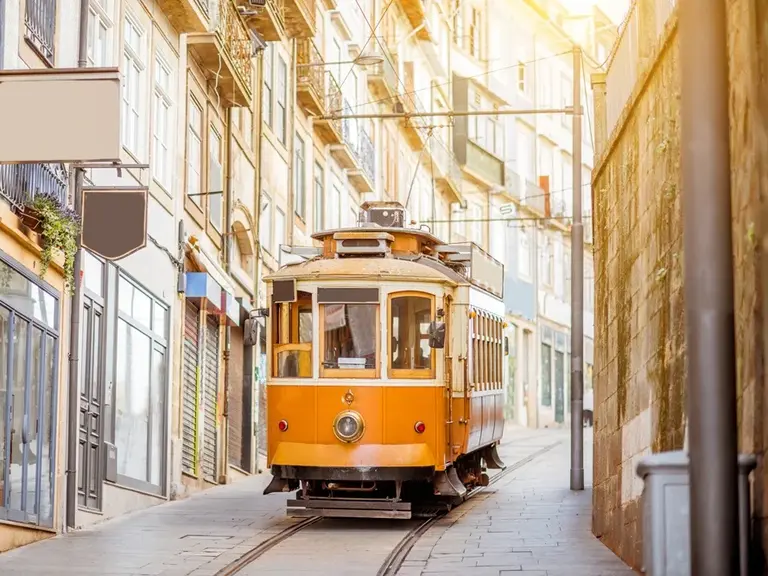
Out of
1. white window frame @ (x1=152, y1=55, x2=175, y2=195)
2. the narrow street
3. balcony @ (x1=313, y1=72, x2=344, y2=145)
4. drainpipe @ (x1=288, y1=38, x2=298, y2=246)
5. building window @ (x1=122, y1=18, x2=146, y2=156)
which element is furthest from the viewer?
balcony @ (x1=313, y1=72, x2=344, y2=145)

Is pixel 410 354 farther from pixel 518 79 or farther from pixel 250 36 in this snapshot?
pixel 518 79

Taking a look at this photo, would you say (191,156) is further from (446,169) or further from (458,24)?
(458,24)

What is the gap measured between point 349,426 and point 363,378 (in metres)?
0.58

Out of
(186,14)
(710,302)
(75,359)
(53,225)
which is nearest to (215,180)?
(186,14)

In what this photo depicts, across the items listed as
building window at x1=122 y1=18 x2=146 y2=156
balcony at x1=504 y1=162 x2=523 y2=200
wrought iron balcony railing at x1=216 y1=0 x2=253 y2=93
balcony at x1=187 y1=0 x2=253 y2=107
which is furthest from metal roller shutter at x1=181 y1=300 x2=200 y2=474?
balcony at x1=504 y1=162 x2=523 y2=200

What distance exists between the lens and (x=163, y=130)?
22.1 meters

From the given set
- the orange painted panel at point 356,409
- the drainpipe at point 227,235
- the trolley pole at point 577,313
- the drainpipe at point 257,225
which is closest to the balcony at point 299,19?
the drainpipe at point 257,225

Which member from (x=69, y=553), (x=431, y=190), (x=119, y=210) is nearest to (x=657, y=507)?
(x=69, y=553)

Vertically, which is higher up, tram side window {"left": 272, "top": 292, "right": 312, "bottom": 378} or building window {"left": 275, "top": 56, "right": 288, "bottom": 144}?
building window {"left": 275, "top": 56, "right": 288, "bottom": 144}

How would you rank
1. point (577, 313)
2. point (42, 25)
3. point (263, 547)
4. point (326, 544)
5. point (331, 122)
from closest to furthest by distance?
point (263, 547), point (326, 544), point (42, 25), point (577, 313), point (331, 122)

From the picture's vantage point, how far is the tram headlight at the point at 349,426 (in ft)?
54.9

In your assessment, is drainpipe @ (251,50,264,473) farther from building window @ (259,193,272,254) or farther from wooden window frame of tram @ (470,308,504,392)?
wooden window frame of tram @ (470,308,504,392)

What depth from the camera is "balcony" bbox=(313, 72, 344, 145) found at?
1375 inches

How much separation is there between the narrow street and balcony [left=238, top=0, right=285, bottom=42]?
9.27 m
